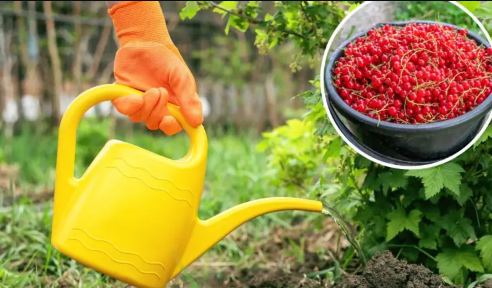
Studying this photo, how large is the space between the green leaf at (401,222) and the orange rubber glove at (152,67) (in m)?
0.83

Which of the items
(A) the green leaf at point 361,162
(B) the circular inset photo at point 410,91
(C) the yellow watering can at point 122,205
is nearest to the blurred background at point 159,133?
(B) the circular inset photo at point 410,91

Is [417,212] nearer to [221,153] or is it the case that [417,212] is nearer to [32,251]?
[32,251]

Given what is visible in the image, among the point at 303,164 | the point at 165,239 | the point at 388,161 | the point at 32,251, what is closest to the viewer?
the point at 165,239

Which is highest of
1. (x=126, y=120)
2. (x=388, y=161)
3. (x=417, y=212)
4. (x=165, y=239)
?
(x=388, y=161)

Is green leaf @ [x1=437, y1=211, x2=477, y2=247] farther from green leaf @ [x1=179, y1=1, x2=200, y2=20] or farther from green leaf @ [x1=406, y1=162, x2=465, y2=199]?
green leaf @ [x1=179, y1=1, x2=200, y2=20]

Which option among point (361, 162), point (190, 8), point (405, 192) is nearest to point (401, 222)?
point (405, 192)

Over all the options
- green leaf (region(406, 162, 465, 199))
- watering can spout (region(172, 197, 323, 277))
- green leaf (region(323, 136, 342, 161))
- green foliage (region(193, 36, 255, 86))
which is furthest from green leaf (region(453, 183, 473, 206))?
green foliage (region(193, 36, 255, 86))

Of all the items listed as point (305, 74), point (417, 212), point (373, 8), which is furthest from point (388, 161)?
point (305, 74)

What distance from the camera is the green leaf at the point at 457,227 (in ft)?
7.13

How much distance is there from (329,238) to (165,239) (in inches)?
60.4

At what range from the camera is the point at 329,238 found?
10.1 ft

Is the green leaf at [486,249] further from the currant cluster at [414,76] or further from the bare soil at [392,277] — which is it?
the currant cluster at [414,76]

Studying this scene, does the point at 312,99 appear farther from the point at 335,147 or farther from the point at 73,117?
the point at 73,117

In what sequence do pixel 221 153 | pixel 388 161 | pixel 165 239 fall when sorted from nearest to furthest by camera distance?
pixel 165 239
pixel 388 161
pixel 221 153
